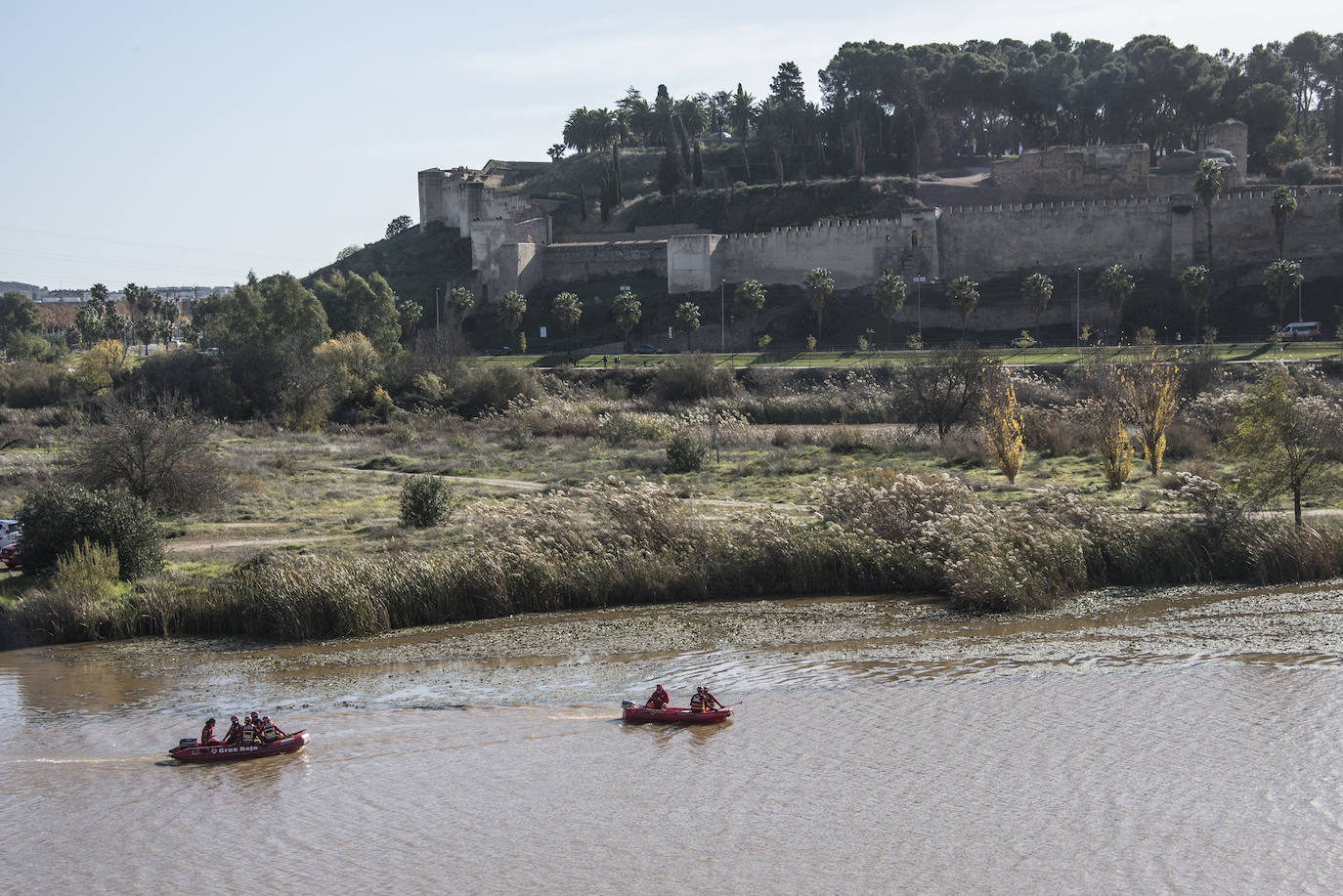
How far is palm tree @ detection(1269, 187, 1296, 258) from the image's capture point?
55875 millimetres

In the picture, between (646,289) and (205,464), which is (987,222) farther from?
(205,464)

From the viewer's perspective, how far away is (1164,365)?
95.7ft

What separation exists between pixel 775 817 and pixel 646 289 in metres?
61.4

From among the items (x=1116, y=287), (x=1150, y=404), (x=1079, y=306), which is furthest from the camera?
(x=1079, y=306)

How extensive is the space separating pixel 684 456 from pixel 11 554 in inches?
583

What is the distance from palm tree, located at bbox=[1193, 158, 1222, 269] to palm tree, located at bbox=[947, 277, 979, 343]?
10.7m

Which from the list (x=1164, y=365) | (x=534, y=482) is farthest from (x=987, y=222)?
(x=534, y=482)

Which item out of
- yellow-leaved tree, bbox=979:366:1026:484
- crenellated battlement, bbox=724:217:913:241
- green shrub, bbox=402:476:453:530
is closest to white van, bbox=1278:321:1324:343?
crenellated battlement, bbox=724:217:913:241

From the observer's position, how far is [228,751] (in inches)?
503

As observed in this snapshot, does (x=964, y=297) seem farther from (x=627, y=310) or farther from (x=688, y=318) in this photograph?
(x=627, y=310)

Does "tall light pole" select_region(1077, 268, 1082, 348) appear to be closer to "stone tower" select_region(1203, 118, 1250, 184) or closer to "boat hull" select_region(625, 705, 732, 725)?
"stone tower" select_region(1203, 118, 1250, 184)

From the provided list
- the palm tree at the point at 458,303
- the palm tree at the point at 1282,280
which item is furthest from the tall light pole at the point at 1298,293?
the palm tree at the point at 458,303

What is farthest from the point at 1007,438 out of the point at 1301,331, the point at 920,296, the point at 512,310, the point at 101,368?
the point at 512,310

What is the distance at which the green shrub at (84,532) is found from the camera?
1956 centimetres
